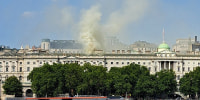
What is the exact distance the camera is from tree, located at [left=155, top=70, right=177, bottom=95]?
166750 mm

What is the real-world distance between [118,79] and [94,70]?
9.97m

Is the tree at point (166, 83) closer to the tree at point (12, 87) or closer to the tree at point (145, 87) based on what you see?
the tree at point (145, 87)

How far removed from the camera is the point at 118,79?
533 feet

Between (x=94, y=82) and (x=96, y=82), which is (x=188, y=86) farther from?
(x=94, y=82)

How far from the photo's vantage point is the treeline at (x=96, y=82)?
159500 mm

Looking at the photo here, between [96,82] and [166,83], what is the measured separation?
20657mm

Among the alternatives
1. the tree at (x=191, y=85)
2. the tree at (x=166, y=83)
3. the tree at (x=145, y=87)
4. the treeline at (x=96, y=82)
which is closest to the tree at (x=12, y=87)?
the treeline at (x=96, y=82)

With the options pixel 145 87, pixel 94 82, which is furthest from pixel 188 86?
pixel 94 82

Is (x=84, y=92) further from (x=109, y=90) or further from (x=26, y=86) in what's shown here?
(x=26, y=86)

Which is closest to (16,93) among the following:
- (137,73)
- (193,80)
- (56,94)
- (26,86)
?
(26,86)

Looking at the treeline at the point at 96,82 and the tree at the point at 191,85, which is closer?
the treeline at the point at 96,82

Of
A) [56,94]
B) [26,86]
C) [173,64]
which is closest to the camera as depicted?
[56,94]

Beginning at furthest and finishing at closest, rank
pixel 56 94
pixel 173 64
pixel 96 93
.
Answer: pixel 173 64 → pixel 96 93 → pixel 56 94

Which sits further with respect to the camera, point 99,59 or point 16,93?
point 99,59
